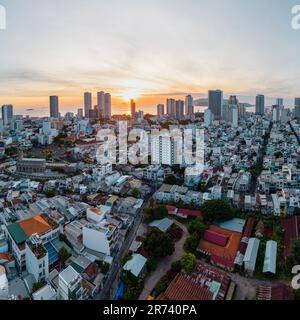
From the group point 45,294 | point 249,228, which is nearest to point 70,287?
point 45,294

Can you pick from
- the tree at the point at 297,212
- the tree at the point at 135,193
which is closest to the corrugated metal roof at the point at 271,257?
the tree at the point at 297,212

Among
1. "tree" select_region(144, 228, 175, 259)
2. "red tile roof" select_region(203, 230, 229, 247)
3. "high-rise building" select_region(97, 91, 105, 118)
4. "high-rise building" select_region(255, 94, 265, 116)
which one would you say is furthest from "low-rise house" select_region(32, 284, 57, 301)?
"high-rise building" select_region(255, 94, 265, 116)

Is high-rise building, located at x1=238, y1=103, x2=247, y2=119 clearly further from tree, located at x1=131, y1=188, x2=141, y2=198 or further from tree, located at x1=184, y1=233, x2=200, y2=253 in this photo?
tree, located at x1=184, y1=233, x2=200, y2=253

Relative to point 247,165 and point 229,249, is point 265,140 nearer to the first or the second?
point 247,165

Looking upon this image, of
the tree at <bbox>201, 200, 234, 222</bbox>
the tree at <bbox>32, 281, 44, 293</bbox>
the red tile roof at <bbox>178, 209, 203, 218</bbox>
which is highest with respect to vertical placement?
the tree at <bbox>201, 200, 234, 222</bbox>

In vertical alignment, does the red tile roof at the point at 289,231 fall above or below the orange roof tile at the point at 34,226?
below

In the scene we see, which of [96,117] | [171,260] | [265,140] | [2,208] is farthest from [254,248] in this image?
[96,117]

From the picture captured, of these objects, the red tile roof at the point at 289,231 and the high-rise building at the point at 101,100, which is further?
the high-rise building at the point at 101,100

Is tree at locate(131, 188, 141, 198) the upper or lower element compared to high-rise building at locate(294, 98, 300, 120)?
lower

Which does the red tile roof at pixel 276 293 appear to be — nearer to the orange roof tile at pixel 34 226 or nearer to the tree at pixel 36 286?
the tree at pixel 36 286
